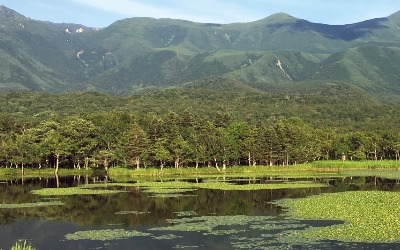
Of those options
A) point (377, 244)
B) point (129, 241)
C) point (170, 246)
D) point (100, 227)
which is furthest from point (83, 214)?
point (377, 244)

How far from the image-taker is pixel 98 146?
476 ft

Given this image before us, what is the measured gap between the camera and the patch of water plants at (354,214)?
48.4m

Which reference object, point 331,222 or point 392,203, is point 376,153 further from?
point 331,222

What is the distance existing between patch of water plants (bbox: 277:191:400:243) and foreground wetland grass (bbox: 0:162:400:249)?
97mm

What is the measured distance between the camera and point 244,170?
13838 cm

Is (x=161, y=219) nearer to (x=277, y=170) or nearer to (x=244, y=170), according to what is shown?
(x=244, y=170)

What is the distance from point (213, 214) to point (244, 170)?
7453 cm

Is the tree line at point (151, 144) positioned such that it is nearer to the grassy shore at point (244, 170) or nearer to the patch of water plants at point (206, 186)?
the grassy shore at point (244, 170)

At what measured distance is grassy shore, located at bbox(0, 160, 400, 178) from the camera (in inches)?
5157

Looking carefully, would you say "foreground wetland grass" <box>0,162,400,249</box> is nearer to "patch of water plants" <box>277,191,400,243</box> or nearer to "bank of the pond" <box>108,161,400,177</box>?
"patch of water plants" <box>277,191,400,243</box>

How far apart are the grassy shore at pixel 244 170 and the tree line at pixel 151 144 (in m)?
2.96

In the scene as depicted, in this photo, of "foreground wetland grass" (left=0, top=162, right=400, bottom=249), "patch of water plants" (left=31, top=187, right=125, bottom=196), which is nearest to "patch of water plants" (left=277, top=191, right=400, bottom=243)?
"foreground wetland grass" (left=0, top=162, right=400, bottom=249)

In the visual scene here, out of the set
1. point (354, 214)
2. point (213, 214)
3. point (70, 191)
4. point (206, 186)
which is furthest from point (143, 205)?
point (354, 214)

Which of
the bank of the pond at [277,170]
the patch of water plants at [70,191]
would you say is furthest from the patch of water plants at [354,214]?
the bank of the pond at [277,170]
